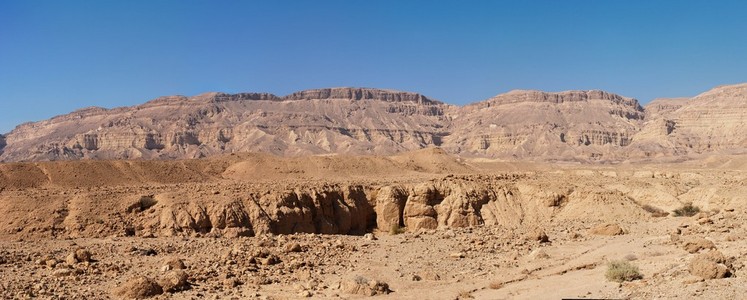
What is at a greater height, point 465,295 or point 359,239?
point 359,239

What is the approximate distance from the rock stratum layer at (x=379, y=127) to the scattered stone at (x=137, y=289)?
11512 centimetres

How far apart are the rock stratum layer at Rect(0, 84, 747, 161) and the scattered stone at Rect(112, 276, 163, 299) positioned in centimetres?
11512

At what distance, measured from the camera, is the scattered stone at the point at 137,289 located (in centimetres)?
1216

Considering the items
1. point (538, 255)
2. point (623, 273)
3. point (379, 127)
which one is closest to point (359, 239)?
point (538, 255)

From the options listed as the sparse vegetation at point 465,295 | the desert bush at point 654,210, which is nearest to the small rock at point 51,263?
the sparse vegetation at point 465,295

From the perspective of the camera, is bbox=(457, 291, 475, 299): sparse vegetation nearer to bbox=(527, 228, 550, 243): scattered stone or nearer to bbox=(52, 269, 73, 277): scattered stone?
bbox=(527, 228, 550, 243): scattered stone

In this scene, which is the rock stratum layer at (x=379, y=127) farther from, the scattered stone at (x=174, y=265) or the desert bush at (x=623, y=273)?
the desert bush at (x=623, y=273)

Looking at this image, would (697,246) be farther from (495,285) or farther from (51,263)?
(51,263)

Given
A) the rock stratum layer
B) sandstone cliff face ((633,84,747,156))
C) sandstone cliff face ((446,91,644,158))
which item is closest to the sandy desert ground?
the rock stratum layer

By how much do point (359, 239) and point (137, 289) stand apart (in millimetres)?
9805

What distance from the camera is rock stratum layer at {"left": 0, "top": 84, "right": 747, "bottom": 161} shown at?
13738 cm

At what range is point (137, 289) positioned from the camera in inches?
482

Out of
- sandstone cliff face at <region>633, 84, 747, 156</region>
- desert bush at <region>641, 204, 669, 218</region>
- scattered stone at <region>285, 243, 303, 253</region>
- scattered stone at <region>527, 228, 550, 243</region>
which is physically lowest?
desert bush at <region>641, 204, 669, 218</region>

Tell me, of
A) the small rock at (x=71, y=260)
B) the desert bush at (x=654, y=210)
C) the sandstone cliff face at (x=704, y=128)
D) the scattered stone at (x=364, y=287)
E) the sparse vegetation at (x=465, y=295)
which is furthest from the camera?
the sandstone cliff face at (x=704, y=128)
